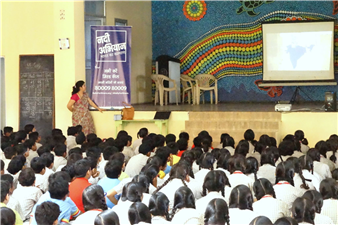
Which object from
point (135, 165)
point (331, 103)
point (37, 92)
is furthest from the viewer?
point (37, 92)

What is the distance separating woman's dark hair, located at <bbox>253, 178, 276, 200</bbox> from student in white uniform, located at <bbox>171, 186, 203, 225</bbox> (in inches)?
20.8

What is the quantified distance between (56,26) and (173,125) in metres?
2.73

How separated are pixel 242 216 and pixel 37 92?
7219 millimetres

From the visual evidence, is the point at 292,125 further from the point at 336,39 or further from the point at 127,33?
the point at 336,39

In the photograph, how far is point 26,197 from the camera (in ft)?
12.4

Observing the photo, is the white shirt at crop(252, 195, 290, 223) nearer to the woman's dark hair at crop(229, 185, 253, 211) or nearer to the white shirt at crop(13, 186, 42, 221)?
the woman's dark hair at crop(229, 185, 253, 211)

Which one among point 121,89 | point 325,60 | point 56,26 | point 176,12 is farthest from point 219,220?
point 176,12

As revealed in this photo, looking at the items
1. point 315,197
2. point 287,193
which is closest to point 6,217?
point 315,197

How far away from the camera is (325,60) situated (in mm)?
10984

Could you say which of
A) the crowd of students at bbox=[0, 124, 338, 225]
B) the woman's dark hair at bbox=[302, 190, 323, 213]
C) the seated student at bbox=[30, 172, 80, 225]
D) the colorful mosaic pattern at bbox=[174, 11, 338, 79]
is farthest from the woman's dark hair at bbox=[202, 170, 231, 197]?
the colorful mosaic pattern at bbox=[174, 11, 338, 79]

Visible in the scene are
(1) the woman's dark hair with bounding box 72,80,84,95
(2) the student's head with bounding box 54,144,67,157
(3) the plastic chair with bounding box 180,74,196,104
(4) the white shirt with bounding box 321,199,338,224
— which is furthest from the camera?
(3) the plastic chair with bounding box 180,74,196,104

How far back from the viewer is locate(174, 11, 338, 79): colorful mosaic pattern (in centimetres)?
1177

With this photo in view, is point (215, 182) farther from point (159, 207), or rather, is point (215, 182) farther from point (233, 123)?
point (233, 123)

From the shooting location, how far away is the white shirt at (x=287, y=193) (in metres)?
3.59
